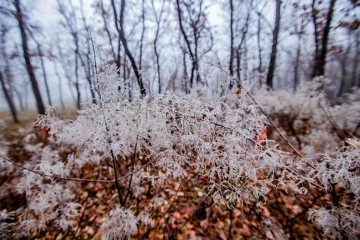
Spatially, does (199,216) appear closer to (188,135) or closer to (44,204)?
(188,135)

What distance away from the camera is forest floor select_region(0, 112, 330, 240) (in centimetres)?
252

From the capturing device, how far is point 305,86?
6.03 m

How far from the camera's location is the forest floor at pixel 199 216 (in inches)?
99.2

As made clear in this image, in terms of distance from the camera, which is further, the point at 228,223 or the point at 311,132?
the point at 311,132

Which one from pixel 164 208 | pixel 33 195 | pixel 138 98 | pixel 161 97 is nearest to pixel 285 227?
pixel 164 208

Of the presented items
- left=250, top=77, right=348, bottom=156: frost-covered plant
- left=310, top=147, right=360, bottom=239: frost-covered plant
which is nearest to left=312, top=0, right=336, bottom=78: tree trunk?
left=250, top=77, right=348, bottom=156: frost-covered plant

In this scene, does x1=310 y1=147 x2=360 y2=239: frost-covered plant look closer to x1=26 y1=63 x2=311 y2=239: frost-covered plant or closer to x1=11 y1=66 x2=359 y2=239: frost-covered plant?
x1=11 y1=66 x2=359 y2=239: frost-covered plant

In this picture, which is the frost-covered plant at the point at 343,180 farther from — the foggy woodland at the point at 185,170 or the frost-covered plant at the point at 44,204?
the frost-covered plant at the point at 44,204

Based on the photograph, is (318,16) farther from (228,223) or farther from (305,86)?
(228,223)

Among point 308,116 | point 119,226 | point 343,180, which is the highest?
point 343,180


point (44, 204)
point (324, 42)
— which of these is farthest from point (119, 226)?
point (324, 42)

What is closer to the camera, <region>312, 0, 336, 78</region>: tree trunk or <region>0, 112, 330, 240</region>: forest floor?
<region>0, 112, 330, 240</region>: forest floor

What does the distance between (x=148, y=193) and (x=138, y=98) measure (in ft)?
7.00

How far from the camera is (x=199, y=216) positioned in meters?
2.83
